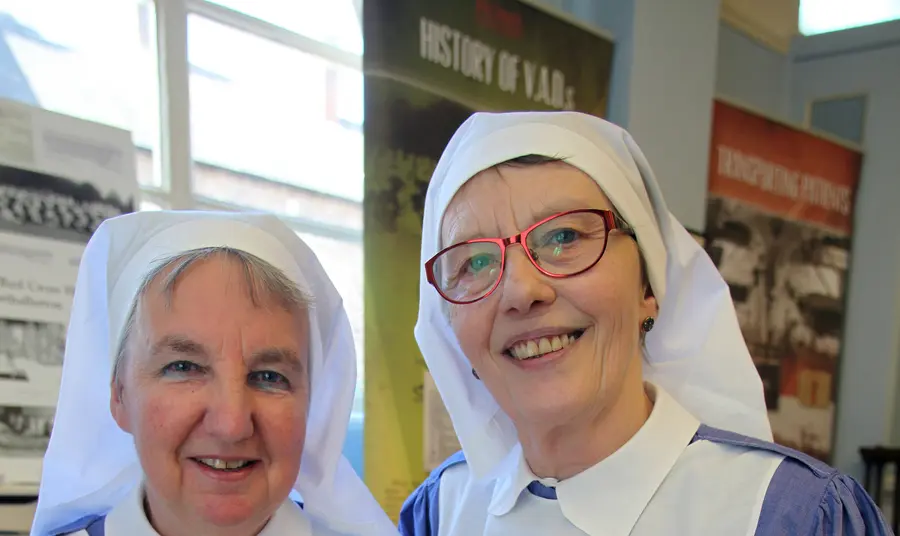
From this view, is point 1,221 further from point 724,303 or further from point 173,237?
point 724,303

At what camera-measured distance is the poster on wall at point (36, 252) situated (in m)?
2.28

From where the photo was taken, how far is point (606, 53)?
12.6 feet

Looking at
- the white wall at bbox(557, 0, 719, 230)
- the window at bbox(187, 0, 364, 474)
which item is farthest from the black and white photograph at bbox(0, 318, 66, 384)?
the white wall at bbox(557, 0, 719, 230)

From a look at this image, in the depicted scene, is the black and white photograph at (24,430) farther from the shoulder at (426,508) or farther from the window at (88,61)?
the shoulder at (426,508)

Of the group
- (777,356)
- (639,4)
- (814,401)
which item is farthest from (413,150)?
(814,401)

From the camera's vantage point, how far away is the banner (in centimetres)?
292

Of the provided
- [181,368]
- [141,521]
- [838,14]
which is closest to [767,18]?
[838,14]

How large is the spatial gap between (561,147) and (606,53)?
108 inches

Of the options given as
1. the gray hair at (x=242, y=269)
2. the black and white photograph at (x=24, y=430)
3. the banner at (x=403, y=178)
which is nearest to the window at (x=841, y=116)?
the banner at (x=403, y=178)

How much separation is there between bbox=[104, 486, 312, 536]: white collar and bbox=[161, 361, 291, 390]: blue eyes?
0.29 metres

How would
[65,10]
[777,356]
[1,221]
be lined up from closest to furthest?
[1,221] → [65,10] → [777,356]

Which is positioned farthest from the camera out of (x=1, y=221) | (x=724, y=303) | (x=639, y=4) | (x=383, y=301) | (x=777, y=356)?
(x=777, y=356)

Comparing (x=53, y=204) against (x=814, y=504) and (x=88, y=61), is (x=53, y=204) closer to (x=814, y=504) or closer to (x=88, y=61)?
(x=88, y=61)

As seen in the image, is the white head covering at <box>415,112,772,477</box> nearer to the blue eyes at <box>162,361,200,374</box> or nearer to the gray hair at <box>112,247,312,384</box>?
the gray hair at <box>112,247,312,384</box>
